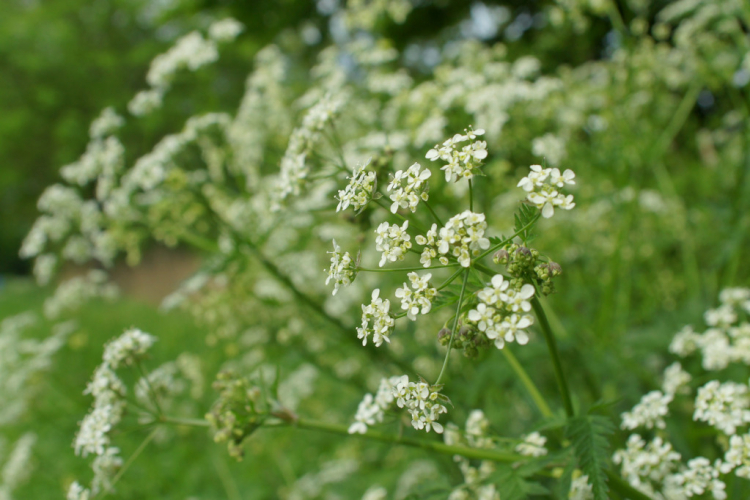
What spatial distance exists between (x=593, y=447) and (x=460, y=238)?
0.85 metres

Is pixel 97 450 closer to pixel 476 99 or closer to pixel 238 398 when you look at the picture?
pixel 238 398

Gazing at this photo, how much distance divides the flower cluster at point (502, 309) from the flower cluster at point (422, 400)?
10.3 inches

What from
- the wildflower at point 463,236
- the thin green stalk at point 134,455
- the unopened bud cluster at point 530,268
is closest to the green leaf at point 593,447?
the unopened bud cluster at point 530,268

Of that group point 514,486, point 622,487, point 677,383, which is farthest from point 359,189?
point 677,383

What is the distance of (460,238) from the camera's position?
172 cm

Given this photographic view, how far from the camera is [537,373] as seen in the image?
15.3ft

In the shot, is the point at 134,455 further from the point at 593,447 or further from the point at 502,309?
the point at 593,447

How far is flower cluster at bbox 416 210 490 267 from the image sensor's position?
1706mm

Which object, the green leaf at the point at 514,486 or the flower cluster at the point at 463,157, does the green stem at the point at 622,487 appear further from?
the flower cluster at the point at 463,157

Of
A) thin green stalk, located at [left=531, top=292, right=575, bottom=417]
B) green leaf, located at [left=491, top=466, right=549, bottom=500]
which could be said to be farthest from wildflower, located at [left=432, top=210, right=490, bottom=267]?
green leaf, located at [left=491, top=466, right=549, bottom=500]

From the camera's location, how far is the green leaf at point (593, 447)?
1763 mm

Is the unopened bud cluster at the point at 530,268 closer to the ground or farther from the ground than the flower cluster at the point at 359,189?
closer to the ground

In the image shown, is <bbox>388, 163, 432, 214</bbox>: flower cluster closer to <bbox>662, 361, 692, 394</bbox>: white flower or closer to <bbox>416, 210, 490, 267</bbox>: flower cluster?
<bbox>416, 210, 490, 267</bbox>: flower cluster

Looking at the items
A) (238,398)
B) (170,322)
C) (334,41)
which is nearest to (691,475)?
(238,398)
